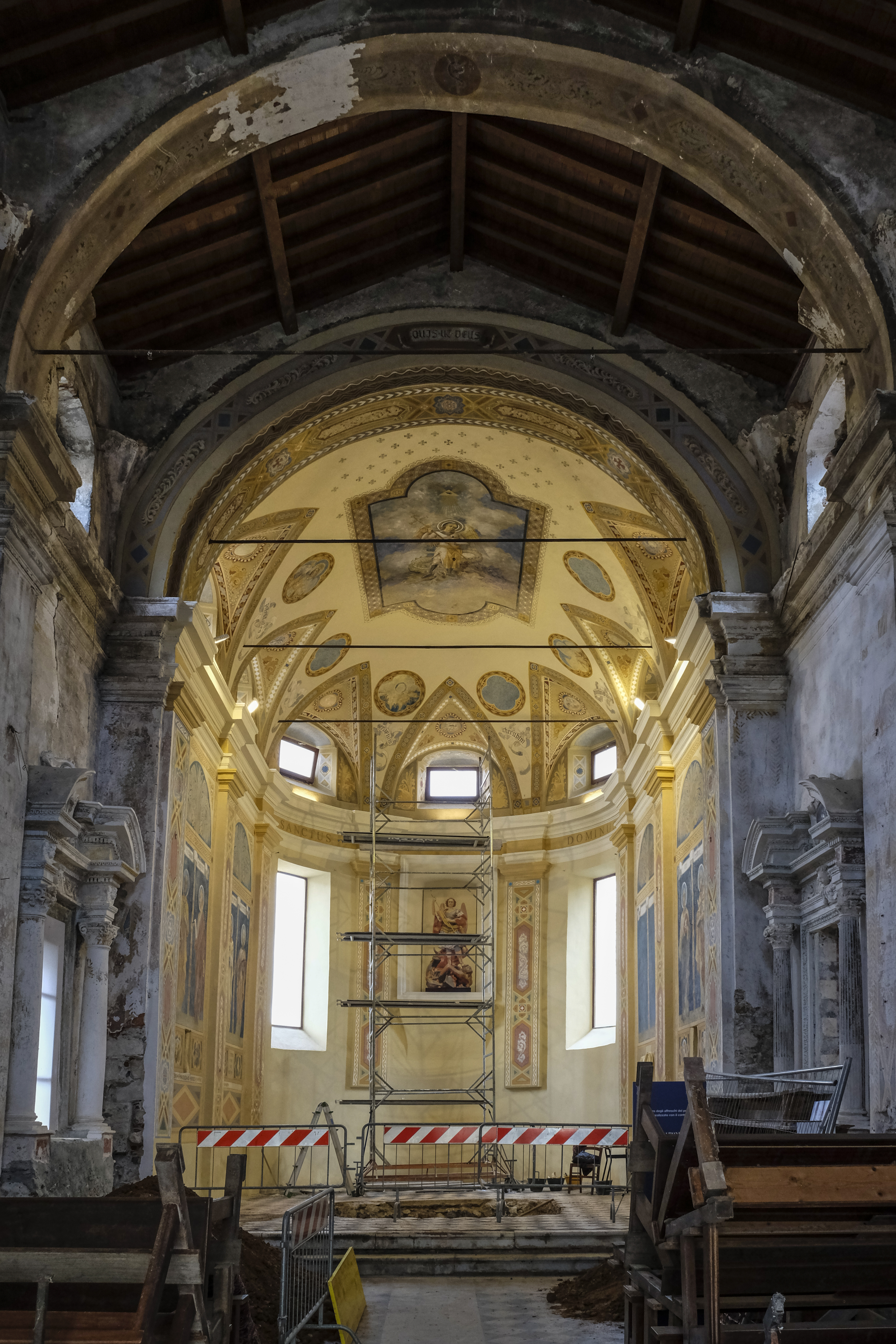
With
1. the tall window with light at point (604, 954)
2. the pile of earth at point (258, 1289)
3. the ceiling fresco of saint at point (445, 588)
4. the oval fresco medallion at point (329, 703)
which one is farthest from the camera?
the oval fresco medallion at point (329, 703)

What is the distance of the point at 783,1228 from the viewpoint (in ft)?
20.2

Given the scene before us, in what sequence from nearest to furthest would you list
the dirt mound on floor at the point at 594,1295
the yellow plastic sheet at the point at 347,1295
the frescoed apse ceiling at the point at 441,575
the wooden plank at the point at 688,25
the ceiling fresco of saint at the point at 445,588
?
the yellow plastic sheet at the point at 347,1295 → the wooden plank at the point at 688,25 → the dirt mound on floor at the point at 594,1295 → the frescoed apse ceiling at the point at 441,575 → the ceiling fresco of saint at the point at 445,588

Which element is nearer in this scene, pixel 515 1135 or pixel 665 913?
pixel 515 1135

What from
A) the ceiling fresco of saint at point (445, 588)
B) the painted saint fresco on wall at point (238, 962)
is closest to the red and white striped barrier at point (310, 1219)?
the ceiling fresco of saint at point (445, 588)

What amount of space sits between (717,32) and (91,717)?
7929 millimetres

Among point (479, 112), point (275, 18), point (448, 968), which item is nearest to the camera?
point (275, 18)

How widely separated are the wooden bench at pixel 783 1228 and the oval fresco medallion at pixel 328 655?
15832 mm

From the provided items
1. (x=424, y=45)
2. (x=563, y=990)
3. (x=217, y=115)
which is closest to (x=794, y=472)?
(x=424, y=45)

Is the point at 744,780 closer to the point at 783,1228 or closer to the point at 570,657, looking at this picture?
the point at 783,1228

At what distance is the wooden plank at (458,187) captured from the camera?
497 inches

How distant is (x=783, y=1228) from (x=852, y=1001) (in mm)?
4690

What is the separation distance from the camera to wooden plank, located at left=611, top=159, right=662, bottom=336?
12000 millimetres

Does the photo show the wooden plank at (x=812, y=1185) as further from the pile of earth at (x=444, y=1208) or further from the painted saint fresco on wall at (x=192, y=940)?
the pile of earth at (x=444, y=1208)

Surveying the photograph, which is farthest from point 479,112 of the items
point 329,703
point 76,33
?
Answer: point 329,703
